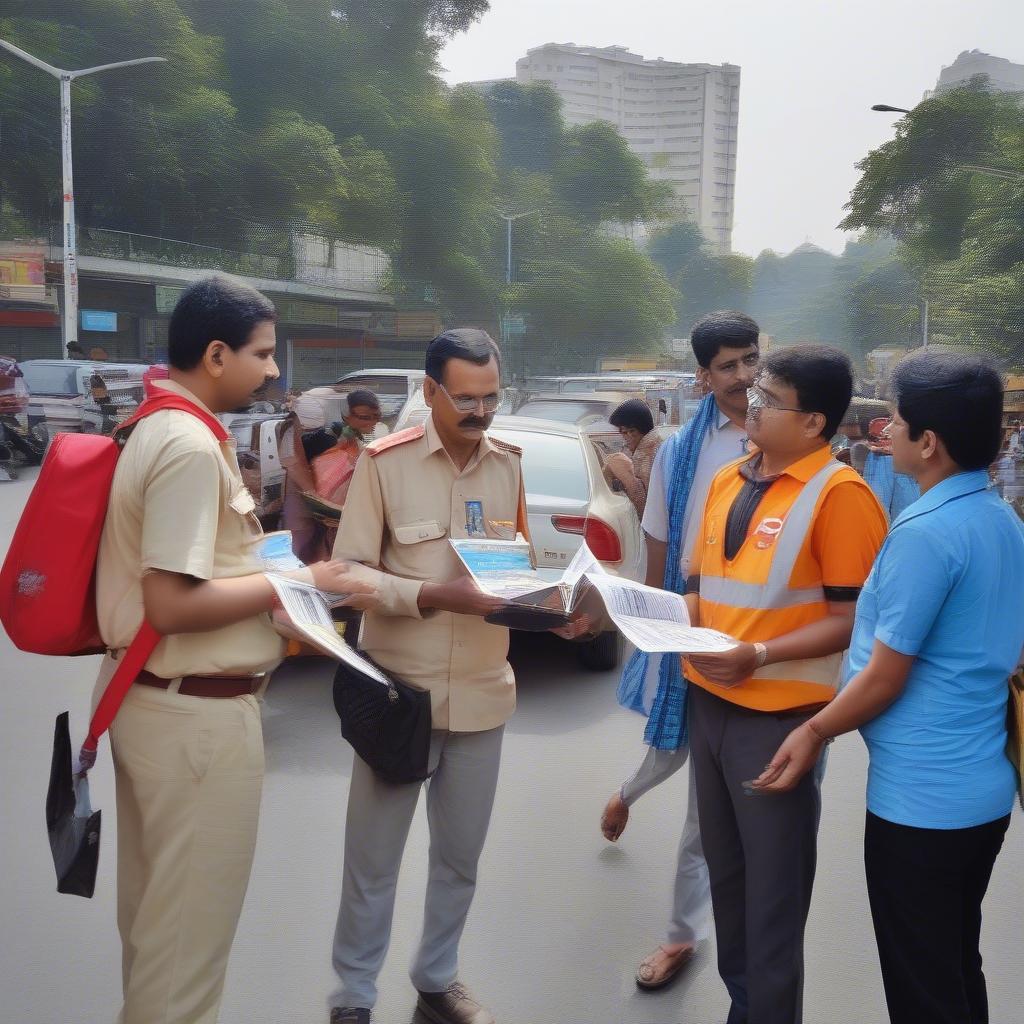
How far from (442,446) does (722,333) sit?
36.8 inches

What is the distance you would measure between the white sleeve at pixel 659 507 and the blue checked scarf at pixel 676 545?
2cm

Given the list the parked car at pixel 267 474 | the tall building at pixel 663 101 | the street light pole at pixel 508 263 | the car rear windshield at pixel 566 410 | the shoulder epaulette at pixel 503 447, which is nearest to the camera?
the shoulder epaulette at pixel 503 447

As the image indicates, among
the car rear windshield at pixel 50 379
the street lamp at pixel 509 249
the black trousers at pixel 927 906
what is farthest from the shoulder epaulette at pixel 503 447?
the street lamp at pixel 509 249

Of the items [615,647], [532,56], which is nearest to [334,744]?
[615,647]

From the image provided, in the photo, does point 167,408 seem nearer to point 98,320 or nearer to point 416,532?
point 416,532

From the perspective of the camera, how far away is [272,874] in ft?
12.6

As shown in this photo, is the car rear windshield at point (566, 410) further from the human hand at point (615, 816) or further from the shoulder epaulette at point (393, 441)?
the shoulder epaulette at point (393, 441)

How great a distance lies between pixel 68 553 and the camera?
6.79ft

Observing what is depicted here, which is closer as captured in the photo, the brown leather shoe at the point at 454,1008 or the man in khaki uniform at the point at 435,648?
the man in khaki uniform at the point at 435,648

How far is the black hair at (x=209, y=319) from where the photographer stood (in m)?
2.16

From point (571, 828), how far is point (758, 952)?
6.55 ft

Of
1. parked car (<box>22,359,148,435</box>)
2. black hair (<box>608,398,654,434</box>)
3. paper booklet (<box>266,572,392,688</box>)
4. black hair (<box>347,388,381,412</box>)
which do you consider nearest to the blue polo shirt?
paper booklet (<box>266,572,392,688</box>)

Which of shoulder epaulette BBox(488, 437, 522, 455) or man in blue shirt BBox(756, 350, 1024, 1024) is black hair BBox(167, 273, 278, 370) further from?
man in blue shirt BBox(756, 350, 1024, 1024)

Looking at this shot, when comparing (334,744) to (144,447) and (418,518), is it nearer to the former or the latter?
(418,518)
